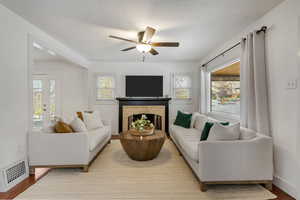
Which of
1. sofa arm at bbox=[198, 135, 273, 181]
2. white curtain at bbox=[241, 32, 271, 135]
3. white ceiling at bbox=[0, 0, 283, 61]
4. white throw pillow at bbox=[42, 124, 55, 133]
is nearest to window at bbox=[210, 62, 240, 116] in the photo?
white ceiling at bbox=[0, 0, 283, 61]

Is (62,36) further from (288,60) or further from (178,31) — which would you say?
(288,60)

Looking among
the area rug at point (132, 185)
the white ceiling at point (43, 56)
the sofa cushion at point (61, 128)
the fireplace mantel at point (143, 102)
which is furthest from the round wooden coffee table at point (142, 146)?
the white ceiling at point (43, 56)

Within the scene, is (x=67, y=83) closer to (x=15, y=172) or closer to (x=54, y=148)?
(x=54, y=148)

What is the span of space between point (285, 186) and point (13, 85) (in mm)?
4077

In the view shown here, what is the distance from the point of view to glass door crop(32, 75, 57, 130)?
5652mm

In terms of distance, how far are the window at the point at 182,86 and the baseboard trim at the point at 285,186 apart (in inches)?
145

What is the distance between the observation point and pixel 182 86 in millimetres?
5812

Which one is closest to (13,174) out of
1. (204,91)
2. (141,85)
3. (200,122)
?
(200,122)

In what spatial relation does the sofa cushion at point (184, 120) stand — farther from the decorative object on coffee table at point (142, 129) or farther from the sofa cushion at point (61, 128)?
the sofa cushion at point (61, 128)

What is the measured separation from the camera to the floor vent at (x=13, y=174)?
→ 7.38ft

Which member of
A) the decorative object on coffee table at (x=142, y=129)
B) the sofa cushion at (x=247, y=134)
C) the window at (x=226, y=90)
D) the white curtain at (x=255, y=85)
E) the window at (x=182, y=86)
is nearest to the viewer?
the sofa cushion at (x=247, y=134)

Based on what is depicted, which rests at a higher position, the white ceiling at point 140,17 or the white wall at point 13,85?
the white ceiling at point 140,17

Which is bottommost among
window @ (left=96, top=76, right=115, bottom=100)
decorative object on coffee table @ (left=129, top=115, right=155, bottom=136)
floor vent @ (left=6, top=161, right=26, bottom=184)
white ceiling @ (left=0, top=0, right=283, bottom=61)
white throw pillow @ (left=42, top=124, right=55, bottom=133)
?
floor vent @ (left=6, top=161, right=26, bottom=184)

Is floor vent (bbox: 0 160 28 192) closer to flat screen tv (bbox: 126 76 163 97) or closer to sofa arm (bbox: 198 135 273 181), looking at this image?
sofa arm (bbox: 198 135 273 181)
